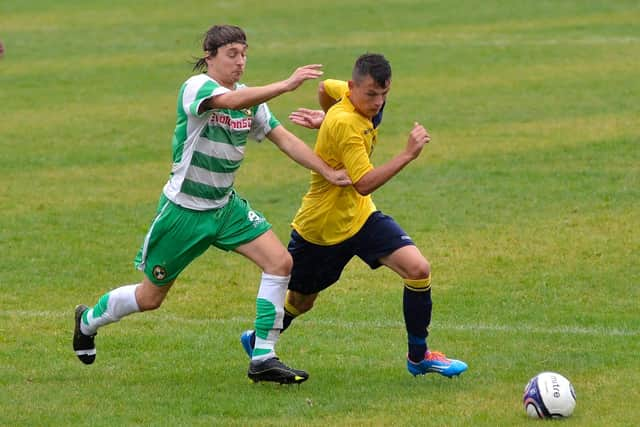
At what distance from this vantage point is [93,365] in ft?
30.4

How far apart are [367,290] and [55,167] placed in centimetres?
816

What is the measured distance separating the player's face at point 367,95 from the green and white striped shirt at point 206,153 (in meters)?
0.66

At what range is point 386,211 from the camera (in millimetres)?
15430

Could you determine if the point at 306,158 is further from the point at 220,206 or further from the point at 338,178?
the point at 220,206

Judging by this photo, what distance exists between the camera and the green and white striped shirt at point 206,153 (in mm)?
8414

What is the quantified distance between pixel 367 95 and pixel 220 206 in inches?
47.1

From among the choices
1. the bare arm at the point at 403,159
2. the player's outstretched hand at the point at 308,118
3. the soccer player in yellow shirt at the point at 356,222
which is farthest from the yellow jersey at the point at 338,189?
the bare arm at the point at 403,159

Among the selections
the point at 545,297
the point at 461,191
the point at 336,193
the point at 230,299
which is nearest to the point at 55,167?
the point at 461,191

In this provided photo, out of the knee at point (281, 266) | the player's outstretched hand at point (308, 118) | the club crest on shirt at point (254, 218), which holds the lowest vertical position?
the knee at point (281, 266)

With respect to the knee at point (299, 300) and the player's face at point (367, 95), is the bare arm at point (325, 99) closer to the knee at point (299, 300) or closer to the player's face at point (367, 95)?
the player's face at point (367, 95)

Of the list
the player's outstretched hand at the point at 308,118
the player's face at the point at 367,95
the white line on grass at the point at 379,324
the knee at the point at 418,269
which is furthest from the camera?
the white line on grass at the point at 379,324

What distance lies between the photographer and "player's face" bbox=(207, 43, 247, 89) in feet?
27.5

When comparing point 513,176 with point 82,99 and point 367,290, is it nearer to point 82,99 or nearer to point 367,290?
point 367,290

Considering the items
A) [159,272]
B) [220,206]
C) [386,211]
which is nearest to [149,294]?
[159,272]
